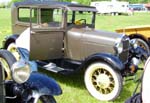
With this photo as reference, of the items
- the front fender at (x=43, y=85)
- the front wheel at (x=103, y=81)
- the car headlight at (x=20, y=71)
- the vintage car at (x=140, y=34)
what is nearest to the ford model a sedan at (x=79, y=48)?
the front wheel at (x=103, y=81)

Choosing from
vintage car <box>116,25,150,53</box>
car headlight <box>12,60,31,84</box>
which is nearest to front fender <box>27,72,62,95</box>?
car headlight <box>12,60,31,84</box>

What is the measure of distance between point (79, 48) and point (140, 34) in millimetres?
3061

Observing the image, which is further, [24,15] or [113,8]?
[113,8]

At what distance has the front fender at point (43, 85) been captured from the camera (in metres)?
3.95

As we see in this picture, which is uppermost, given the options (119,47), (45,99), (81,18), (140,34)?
(81,18)

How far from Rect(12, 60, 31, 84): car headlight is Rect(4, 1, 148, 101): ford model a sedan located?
7.35 ft

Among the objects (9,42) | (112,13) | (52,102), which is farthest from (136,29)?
(112,13)

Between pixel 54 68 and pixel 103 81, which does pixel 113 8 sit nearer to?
pixel 54 68

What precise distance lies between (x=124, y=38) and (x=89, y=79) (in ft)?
A: 4.00

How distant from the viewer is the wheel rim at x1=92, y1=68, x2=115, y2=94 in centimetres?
573

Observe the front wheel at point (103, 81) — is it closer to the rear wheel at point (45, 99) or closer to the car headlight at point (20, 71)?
the rear wheel at point (45, 99)

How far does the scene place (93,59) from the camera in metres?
5.88

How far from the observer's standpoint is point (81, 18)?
7414mm

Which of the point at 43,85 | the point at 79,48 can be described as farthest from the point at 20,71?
the point at 79,48
